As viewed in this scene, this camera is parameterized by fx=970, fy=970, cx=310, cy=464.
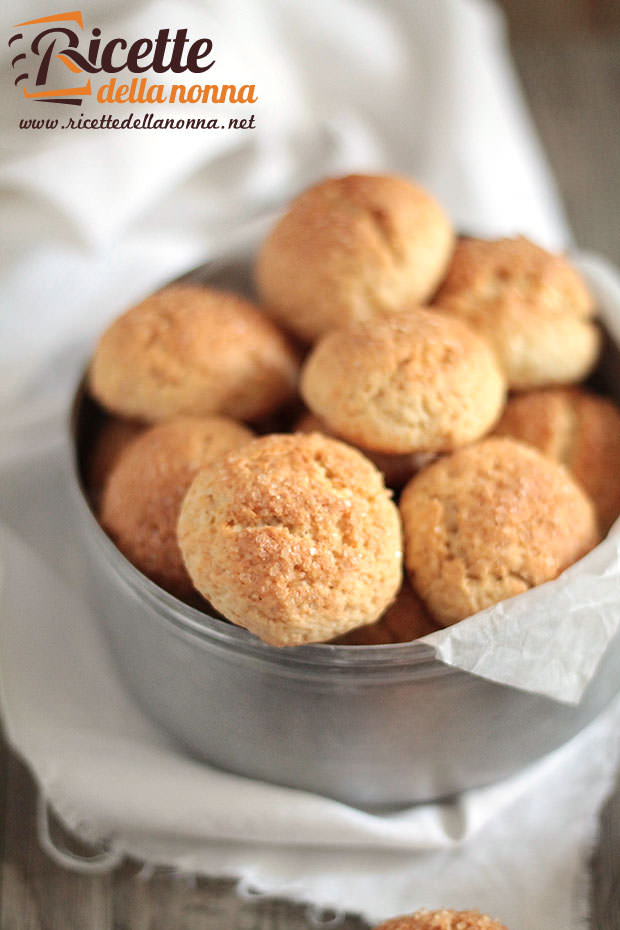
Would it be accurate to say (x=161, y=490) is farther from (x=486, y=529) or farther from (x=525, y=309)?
(x=525, y=309)

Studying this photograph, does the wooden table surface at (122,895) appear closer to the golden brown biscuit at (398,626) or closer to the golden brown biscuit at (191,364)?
the golden brown biscuit at (398,626)

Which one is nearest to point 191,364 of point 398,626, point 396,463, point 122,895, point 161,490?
point 161,490

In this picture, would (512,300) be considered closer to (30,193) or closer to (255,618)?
(255,618)

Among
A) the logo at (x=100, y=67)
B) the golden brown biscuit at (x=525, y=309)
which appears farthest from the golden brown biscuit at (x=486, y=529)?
the logo at (x=100, y=67)

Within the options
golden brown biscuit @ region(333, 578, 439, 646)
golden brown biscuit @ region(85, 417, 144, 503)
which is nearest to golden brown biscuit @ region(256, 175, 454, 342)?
golden brown biscuit @ region(85, 417, 144, 503)

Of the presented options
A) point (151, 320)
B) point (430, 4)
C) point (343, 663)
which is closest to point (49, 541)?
point (151, 320)
